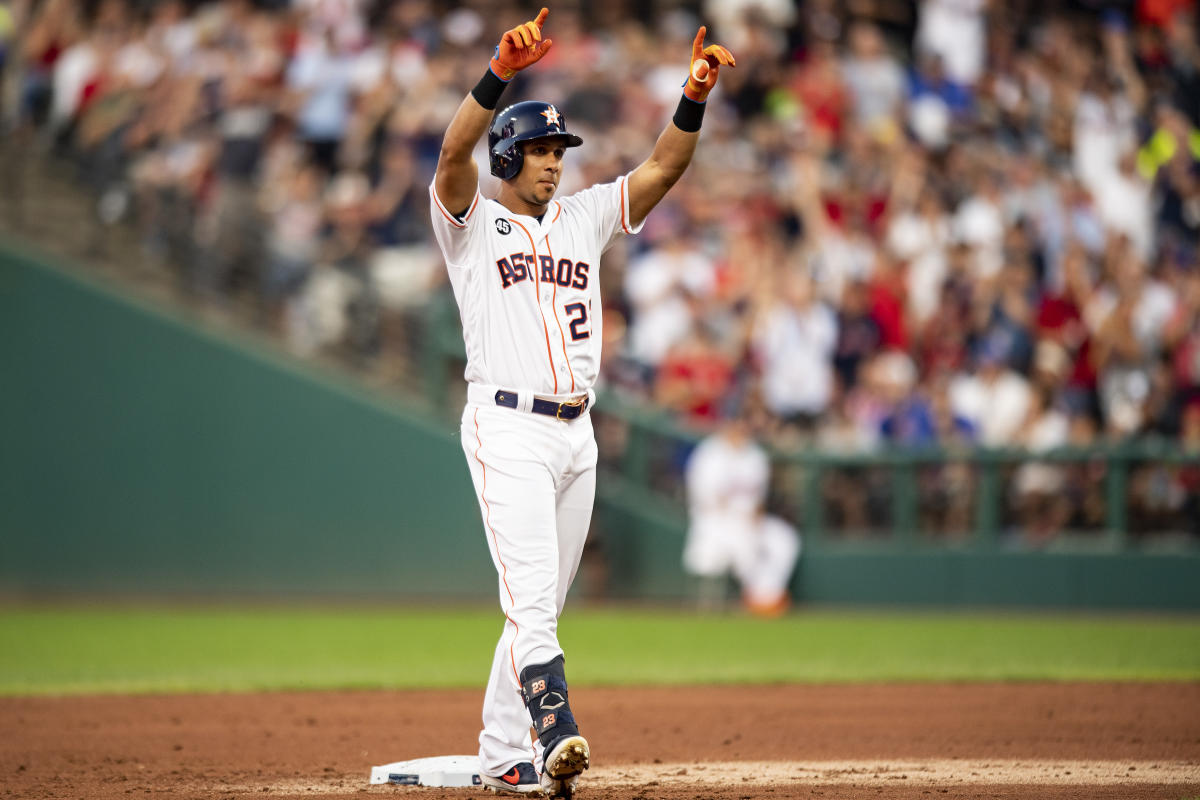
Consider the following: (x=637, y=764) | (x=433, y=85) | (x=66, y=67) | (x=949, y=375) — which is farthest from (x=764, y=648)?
(x=66, y=67)

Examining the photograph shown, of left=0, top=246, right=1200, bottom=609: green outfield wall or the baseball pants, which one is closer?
the baseball pants

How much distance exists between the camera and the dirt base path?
5.25 m

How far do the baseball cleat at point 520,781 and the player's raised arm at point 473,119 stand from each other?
1.84 metres

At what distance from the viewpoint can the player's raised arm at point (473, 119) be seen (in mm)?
4828

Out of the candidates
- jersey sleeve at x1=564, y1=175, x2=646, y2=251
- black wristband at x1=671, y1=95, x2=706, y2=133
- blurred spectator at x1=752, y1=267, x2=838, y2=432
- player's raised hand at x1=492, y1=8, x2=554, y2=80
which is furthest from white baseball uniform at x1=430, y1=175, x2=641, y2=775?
blurred spectator at x1=752, y1=267, x2=838, y2=432

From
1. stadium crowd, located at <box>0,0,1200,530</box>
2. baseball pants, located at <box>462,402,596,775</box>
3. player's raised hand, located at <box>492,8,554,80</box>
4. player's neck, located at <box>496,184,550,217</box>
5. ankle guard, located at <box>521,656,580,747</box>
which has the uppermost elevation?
stadium crowd, located at <box>0,0,1200,530</box>

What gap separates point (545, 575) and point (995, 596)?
8.92 m

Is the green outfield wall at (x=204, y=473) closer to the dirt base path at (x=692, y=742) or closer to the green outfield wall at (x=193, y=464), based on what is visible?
the green outfield wall at (x=193, y=464)

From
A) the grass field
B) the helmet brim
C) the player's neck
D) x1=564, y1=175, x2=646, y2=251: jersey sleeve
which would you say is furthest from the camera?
the grass field

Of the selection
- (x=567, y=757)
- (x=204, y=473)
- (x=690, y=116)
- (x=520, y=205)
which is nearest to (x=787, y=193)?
(x=204, y=473)

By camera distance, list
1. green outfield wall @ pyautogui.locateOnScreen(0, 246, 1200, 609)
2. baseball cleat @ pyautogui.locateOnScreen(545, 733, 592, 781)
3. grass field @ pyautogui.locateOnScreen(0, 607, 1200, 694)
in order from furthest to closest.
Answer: green outfield wall @ pyautogui.locateOnScreen(0, 246, 1200, 609)
grass field @ pyautogui.locateOnScreen(0, 607, 1200, 694)
baseball cleat @ pyautogui.locateOnScreen(545, 733, 592, 781)

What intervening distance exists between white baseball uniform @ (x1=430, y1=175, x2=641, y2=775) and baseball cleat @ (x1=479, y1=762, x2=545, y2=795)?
3 cm

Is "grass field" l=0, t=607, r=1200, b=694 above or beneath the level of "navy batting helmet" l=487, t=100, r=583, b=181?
beneath

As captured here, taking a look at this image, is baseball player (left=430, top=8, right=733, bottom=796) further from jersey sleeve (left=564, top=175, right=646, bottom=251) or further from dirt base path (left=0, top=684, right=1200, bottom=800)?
dirt base path (left=0, top=684, right=1200, bottom=800)
